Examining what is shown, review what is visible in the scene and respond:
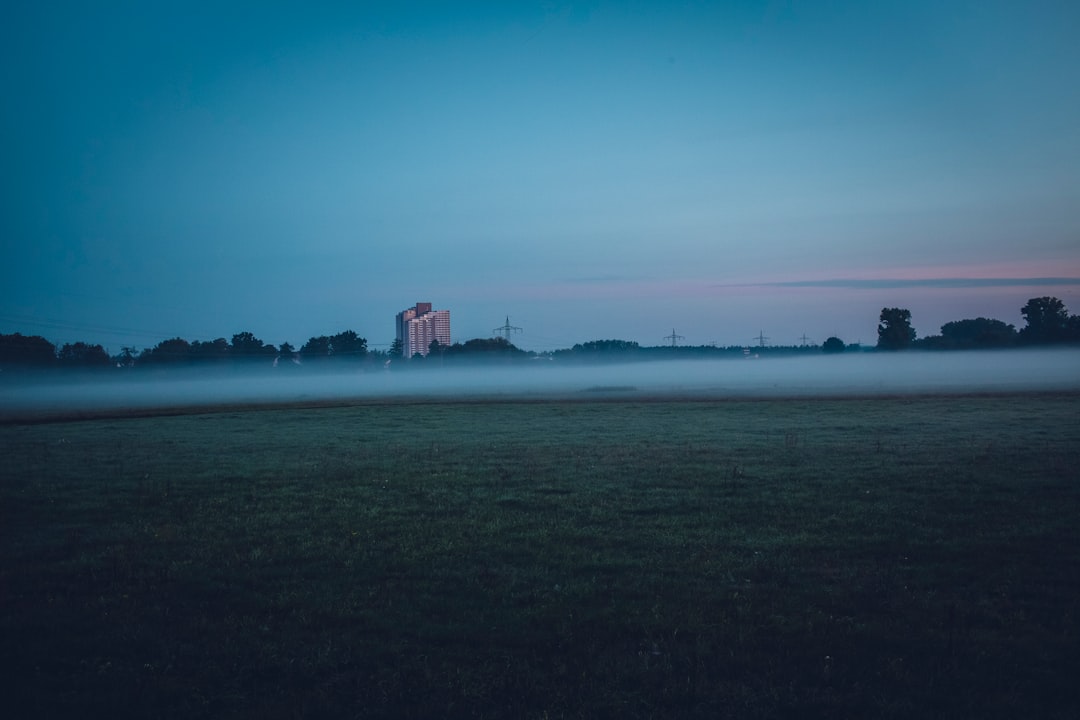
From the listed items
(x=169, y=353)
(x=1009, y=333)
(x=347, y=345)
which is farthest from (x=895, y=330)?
(x=169, y=353)

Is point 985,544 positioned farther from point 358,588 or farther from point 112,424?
point 112,424

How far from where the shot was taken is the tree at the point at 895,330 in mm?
176000

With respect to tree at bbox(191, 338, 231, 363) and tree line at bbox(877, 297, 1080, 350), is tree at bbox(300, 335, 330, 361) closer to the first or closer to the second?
tree at bbox(191, 338, 231, 363)

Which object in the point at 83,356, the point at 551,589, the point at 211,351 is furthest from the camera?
the point at 211,351

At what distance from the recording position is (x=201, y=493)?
68.3ft

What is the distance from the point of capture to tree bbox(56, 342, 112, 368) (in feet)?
493

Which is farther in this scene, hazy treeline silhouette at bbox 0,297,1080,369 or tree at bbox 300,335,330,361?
tree at bbox 300,335,330,361

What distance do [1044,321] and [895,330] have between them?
3323 cm

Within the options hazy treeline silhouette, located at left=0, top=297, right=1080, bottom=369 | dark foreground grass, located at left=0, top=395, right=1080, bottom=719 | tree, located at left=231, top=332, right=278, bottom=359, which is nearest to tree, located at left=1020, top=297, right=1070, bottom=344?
hazy treeline silhouette, located at left=0, top=297, right=1080, bottom=369

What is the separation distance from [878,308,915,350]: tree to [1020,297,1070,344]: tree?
90.7ft

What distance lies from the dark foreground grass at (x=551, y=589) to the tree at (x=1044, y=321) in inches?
5722

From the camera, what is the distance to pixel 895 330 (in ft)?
579

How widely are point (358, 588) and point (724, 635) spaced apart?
19.5 ft

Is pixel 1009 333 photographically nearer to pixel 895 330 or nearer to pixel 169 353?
pixel 895 330
